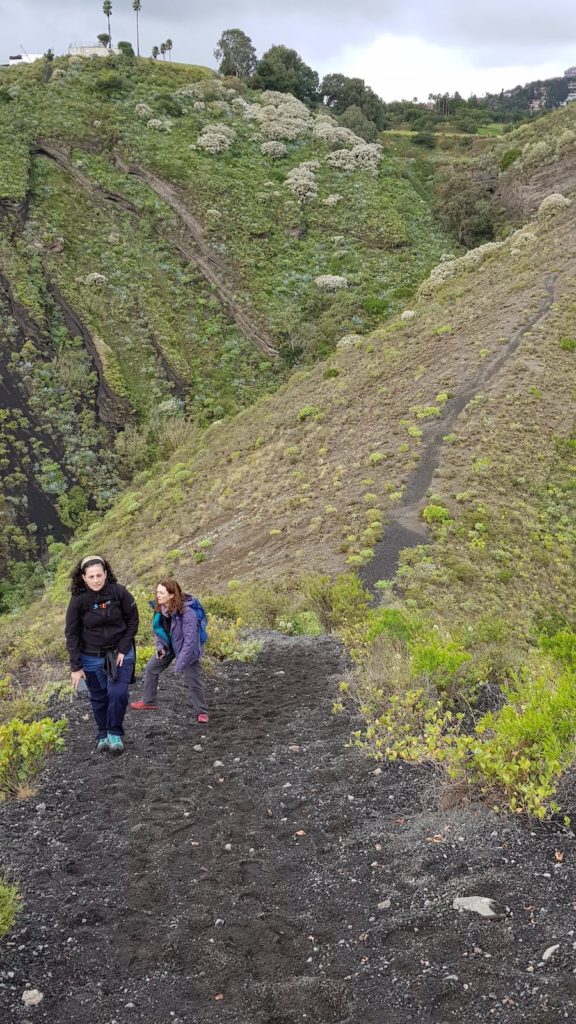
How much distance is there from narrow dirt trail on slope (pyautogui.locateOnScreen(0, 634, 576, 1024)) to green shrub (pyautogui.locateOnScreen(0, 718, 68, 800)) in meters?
0.17

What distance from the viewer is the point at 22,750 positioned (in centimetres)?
637

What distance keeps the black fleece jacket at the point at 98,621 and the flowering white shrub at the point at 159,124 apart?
52.9 metres

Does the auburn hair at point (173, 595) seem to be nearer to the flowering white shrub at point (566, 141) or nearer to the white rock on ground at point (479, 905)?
the white rock on ground at point (479, 905)

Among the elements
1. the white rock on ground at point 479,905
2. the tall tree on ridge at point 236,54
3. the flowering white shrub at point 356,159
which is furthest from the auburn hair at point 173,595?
the tall tree on ridge at point 236,54

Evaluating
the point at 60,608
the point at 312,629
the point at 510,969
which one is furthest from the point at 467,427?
the point at 510,969

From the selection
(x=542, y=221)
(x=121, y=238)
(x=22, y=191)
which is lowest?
(x=542, y=221)

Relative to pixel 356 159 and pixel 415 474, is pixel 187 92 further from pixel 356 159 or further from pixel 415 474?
pixel 415 474

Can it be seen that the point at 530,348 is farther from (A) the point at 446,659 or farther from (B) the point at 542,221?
(A) the point at 446,659

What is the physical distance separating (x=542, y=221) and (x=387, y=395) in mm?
20190

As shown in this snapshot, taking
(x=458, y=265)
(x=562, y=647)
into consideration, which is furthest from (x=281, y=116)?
(x=562, y=647)

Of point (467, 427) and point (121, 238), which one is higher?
point (121, 238)

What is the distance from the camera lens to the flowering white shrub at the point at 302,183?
47406mm

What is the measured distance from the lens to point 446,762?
18.9ft

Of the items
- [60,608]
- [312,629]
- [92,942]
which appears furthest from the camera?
[60,608]
